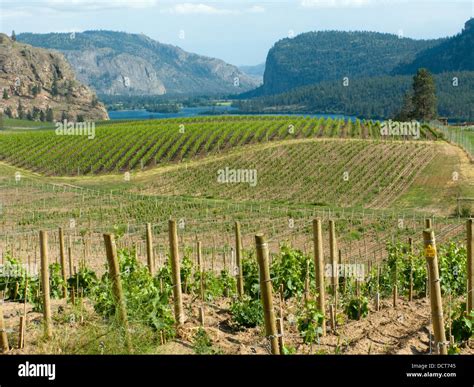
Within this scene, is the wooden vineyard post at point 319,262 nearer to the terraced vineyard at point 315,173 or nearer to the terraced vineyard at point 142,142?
the terraced vineyard at point 315,173

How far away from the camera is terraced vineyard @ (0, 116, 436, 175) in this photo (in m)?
58.0

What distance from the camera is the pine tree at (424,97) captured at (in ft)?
272

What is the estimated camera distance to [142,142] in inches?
2516

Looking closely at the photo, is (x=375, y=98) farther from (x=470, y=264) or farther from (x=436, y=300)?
(x=436, y=300)

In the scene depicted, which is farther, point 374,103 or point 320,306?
point 374,103

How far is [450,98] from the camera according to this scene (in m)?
140

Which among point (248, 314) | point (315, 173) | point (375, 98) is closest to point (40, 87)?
point (375, 98)

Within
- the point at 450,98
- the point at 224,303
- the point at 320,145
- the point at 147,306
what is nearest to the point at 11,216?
the point at 224,303

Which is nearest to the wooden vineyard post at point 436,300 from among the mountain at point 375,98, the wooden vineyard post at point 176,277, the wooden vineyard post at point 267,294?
the wooden vineyard post at point 267,294

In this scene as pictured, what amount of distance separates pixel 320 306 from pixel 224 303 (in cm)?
260

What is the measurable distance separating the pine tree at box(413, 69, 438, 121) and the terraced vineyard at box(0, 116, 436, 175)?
1344 cm

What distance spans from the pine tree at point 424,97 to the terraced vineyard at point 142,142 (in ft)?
44.1

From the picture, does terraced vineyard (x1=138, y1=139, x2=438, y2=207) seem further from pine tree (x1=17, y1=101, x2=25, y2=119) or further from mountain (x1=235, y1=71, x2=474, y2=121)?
pine tree (x1=17, y1=101, x2=25, y2=119)
